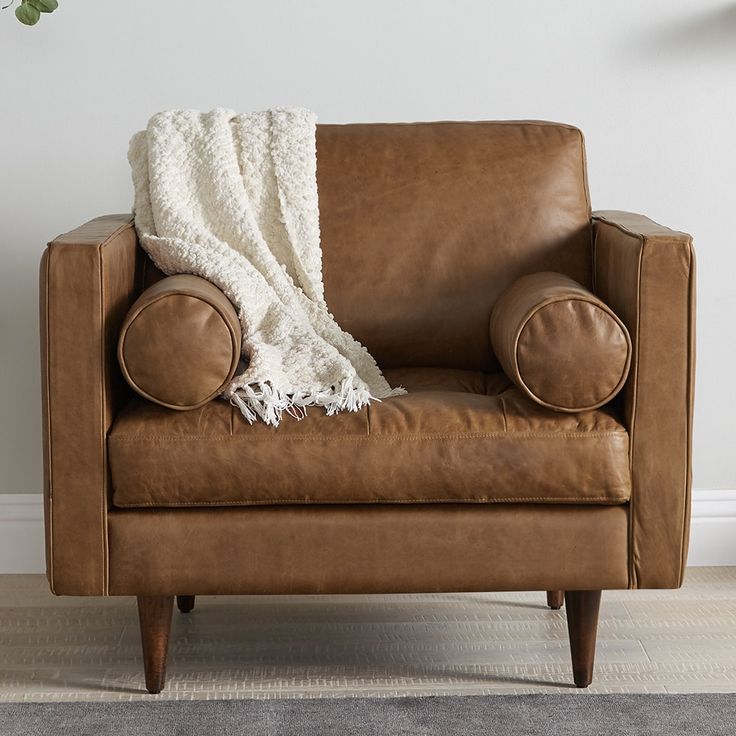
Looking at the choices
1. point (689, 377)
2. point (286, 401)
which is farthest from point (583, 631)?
point (286, 401)

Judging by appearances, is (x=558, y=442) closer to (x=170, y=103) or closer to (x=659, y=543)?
(x=659, y=543)

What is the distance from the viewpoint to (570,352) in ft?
5.44

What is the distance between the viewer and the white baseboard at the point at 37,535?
246 centimetres

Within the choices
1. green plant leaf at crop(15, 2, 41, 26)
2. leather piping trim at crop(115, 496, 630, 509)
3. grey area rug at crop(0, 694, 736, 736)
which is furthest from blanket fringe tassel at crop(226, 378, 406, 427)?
green plant leaf at crop(15, 2, 41, 26)

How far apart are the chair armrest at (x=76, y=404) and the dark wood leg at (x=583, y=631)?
2.51 ft

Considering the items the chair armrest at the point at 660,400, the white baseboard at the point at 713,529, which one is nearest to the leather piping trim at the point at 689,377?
the chair armrest at the point at 660,400

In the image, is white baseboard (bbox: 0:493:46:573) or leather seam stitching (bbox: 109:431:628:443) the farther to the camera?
white baseboard (bbox: 0:493:46:573)

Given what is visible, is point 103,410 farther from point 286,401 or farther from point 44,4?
point 44,4

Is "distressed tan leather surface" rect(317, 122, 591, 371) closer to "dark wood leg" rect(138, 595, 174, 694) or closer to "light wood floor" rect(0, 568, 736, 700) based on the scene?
"light wood floor" rect(0, 568, 736, 700)

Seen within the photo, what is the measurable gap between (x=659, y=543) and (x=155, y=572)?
787 mm

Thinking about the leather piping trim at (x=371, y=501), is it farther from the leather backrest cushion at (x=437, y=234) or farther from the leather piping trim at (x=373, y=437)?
the leather backrest cushion at (x=437, y=234)

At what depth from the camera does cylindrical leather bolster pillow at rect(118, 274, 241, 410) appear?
1.64 metres

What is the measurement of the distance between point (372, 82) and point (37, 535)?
4.20ft

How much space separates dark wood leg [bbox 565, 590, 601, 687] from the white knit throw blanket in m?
0.46
